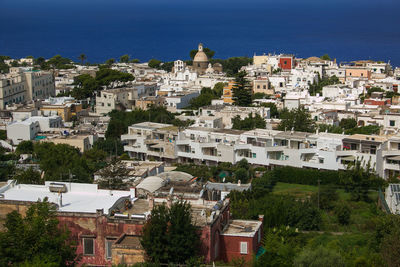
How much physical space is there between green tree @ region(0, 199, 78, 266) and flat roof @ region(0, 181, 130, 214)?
2.01m

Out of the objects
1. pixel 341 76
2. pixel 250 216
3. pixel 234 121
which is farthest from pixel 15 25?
pixel 250 216

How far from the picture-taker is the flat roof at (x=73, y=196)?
15898 millimetres

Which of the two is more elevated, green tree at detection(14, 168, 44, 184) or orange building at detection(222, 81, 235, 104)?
orange building at detection(222, 81, 235, 104)

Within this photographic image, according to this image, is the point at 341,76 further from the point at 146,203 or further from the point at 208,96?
the point at 146,203

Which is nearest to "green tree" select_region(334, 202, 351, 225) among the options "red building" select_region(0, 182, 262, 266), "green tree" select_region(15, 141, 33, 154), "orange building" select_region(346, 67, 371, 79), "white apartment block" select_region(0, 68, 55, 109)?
"red building" select_region(0, 182, 262, 266)

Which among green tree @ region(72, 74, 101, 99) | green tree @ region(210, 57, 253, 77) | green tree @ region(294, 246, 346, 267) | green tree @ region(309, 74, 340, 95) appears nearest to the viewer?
green tree @ region(294, 246, 346, 267)

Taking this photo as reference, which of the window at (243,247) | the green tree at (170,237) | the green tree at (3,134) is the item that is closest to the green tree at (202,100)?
the green tree at (3,134)

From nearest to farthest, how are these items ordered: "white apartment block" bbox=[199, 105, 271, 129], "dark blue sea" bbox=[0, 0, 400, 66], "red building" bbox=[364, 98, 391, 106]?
"white apartment block" bbox=[199, 105, 271, 129] → "red building" bbox=[364, 98, 391, 106] → "dark blue sea" bbox=[0, 0, 400, 66]

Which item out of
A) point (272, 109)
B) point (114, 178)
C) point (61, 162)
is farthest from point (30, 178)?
point (272, 109)

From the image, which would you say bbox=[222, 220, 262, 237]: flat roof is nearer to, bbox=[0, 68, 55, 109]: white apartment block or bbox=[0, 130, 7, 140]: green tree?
bbox=[0, 130, 7, 140]: green tree

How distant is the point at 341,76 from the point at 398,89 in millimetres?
7904

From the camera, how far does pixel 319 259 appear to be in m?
13.6

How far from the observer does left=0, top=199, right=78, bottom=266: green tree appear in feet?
41.7

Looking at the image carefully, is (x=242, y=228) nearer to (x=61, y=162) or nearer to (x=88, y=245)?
(x=88, y=245)
